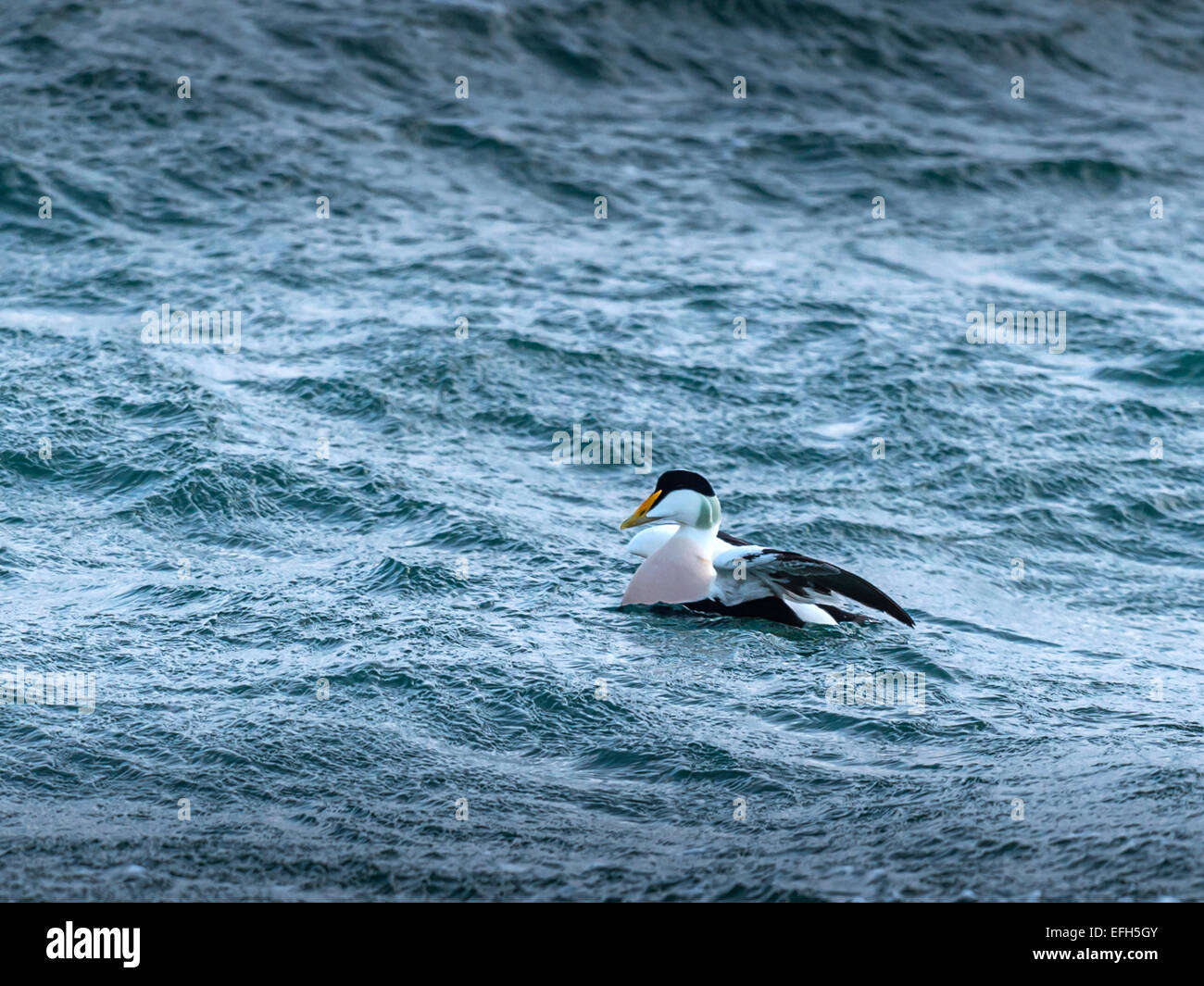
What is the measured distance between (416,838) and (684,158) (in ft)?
40.7

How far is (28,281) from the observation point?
42.5 ft

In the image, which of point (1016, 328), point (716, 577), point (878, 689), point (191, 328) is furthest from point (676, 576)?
point (1016, 328)

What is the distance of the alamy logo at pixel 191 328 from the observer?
39.5ft

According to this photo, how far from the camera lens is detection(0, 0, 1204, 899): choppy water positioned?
217 inches

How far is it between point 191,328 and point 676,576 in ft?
20.6

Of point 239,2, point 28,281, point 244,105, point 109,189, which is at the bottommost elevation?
point 28,281

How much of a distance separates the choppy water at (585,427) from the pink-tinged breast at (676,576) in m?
0.23

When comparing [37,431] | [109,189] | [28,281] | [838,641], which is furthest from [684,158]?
[838,641]

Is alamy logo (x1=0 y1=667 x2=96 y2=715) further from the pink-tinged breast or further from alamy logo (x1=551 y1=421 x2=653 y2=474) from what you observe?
alamy logo (x1=551 y1=421 x2=653 y2=474)

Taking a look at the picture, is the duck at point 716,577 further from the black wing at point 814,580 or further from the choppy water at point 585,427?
the choppy water at point 585,427

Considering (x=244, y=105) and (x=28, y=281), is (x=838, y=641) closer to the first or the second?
(x=28, y=281)

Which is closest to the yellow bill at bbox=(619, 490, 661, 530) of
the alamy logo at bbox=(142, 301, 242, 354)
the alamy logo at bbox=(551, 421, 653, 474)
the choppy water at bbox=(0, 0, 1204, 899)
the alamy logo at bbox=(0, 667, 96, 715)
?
the choppy water at bbox=(0, 0, 1204, 899)
